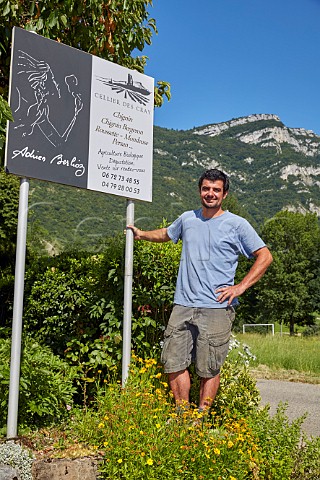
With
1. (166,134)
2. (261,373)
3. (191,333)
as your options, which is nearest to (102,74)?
(191,333)

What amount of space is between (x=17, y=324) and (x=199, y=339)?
1.23 meters

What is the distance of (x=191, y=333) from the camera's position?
3.86m

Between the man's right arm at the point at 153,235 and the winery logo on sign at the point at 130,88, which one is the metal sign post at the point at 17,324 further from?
the winery logo on sign at the point at 130,88

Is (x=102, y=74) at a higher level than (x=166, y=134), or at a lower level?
lower

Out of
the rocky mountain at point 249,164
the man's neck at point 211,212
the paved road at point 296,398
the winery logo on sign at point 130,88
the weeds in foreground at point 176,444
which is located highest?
the rocky mountain at point 249,164

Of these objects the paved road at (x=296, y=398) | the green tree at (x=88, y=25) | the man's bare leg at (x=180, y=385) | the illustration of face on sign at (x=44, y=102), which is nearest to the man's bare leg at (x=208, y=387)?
the man's bare leg at (x=180, y=385)

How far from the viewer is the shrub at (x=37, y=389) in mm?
3566

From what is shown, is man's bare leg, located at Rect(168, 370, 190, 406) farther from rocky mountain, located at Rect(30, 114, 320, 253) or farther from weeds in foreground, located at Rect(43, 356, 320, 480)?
rocky mountain, located at Rect(30, 114, 320, 253)

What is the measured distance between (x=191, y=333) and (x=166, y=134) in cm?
10050

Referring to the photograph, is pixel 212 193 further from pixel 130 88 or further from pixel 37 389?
pixel 37 389

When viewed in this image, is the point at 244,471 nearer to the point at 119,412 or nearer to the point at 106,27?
the point at 119,412

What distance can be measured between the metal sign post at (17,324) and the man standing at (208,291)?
40.1 inches

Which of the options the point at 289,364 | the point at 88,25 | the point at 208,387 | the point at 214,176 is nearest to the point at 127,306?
the point at 208,387

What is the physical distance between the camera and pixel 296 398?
23.2 ft
